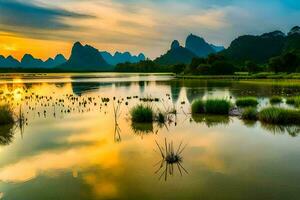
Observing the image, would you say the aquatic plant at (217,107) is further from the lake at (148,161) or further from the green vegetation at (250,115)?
the lake at (148,161)

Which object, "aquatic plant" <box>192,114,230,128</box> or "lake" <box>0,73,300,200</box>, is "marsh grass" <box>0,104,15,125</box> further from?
"aquatic plant" <box>192,114,230,128</box>

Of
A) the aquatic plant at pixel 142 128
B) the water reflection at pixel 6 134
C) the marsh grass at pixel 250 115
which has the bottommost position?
the water reflection at pixel 6 134

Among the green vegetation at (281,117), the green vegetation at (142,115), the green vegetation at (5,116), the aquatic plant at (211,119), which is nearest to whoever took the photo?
the green vegetation at (281,117)

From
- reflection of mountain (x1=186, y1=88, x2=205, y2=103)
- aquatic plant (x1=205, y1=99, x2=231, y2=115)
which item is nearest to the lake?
aquatic plant (x1=205, y1=99, x2=231, y2=115)

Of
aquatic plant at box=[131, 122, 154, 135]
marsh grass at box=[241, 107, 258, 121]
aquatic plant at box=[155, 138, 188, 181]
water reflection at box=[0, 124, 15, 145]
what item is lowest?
water reflection at box=[0, 124, 15, 145]

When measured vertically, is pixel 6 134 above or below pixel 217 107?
below

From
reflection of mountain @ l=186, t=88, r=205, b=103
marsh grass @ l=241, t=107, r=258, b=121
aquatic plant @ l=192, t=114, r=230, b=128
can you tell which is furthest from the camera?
reflection of mountain @ l=186, t=88, r=205, b=103

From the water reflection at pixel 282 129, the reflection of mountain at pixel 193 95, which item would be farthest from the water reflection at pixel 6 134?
the reflection of mountain at pixel 193 95

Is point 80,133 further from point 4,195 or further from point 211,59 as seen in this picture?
point 211,59

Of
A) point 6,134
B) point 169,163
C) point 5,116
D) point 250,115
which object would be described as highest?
point 5,116

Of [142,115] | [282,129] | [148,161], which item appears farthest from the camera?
[142,115]

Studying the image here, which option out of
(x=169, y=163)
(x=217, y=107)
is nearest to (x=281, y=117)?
(x=217, y=107)

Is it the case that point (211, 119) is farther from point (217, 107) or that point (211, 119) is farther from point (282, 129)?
point (282, 129)

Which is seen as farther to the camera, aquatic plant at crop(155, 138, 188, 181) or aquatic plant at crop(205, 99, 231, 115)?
aquatic plant at crop(205, 99, 231, 115)
